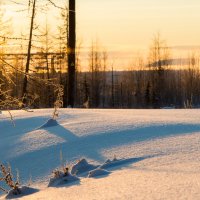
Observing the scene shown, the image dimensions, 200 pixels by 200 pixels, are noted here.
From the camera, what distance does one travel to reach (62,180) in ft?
13.6

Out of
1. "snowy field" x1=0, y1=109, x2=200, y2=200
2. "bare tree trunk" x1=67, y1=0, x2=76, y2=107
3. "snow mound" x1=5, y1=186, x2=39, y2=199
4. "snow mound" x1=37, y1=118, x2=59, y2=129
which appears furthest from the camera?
"bare tree trunk" x1=67, y1=0, x2=76, y2=107

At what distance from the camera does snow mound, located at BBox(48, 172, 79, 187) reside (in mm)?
4145

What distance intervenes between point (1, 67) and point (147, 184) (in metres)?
2.05

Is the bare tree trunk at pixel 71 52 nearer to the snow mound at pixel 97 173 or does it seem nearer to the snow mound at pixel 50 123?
the snow mound at pixel 50 123

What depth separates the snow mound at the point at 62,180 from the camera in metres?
4.14

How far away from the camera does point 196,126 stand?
18.7 ft

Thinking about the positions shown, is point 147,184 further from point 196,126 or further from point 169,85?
point 169,85

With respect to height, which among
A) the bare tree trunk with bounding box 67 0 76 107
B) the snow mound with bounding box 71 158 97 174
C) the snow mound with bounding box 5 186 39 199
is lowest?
the snow mound with bounding box 5 186 39 199

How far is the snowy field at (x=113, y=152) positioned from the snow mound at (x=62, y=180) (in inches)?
3.0

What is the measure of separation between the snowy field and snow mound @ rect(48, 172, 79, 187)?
8 centimetres

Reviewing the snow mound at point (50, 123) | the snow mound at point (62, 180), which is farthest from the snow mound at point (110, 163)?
the snow mound at point (50, 123)

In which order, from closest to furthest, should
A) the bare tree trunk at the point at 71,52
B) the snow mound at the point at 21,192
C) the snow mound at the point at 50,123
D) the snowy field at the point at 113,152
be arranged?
the snowy field at the point at 113,152, the snow mound at the point at 21,192, the snow mound at the point at 50,123, the bare tree trunk at the point at 71,52

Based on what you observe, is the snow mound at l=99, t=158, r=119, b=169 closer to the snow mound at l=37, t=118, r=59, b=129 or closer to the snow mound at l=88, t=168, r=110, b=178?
the snow mound at l=88, t=168, r=110, b=178

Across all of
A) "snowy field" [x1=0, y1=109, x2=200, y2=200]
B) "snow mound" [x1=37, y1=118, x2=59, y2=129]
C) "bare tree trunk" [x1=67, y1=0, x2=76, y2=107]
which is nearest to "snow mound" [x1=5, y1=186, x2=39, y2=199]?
"snowy field" [x1=0, y1=109, x2=200, y2=200]
